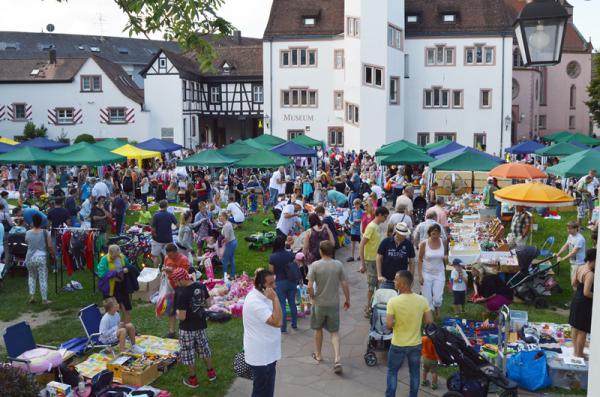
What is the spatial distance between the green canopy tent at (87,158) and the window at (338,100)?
26.4m

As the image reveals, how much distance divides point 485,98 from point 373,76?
881 cm

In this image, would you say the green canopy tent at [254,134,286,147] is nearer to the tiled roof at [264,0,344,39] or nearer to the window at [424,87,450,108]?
the tiled roof at [264,0,344,39]

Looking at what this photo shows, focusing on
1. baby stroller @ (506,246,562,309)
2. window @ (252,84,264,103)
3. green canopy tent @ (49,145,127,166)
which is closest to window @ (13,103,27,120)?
window @ (252,84,264,103)

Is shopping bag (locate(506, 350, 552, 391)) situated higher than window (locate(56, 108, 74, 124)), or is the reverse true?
window (locate(56, 108, 74, 124))

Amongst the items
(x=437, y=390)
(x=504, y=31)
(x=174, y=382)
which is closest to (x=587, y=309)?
(x=437, y=390)

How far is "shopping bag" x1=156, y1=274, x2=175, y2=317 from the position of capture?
11070 mm

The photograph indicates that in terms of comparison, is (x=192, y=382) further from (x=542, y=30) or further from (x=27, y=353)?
(x=542, y=30)

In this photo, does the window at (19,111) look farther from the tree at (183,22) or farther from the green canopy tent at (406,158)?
the tree at (183,22)

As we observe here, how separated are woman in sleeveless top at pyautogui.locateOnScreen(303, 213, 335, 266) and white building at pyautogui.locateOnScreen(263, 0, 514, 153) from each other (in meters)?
31.3

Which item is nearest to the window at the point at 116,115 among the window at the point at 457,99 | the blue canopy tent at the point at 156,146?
the blue canopy tent at the point at 156,146

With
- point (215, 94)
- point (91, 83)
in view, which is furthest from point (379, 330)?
point (215, 94)

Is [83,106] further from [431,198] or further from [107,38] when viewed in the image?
[431,198]

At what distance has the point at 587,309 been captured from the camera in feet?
31.1

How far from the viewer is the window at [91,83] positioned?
2073 inches
